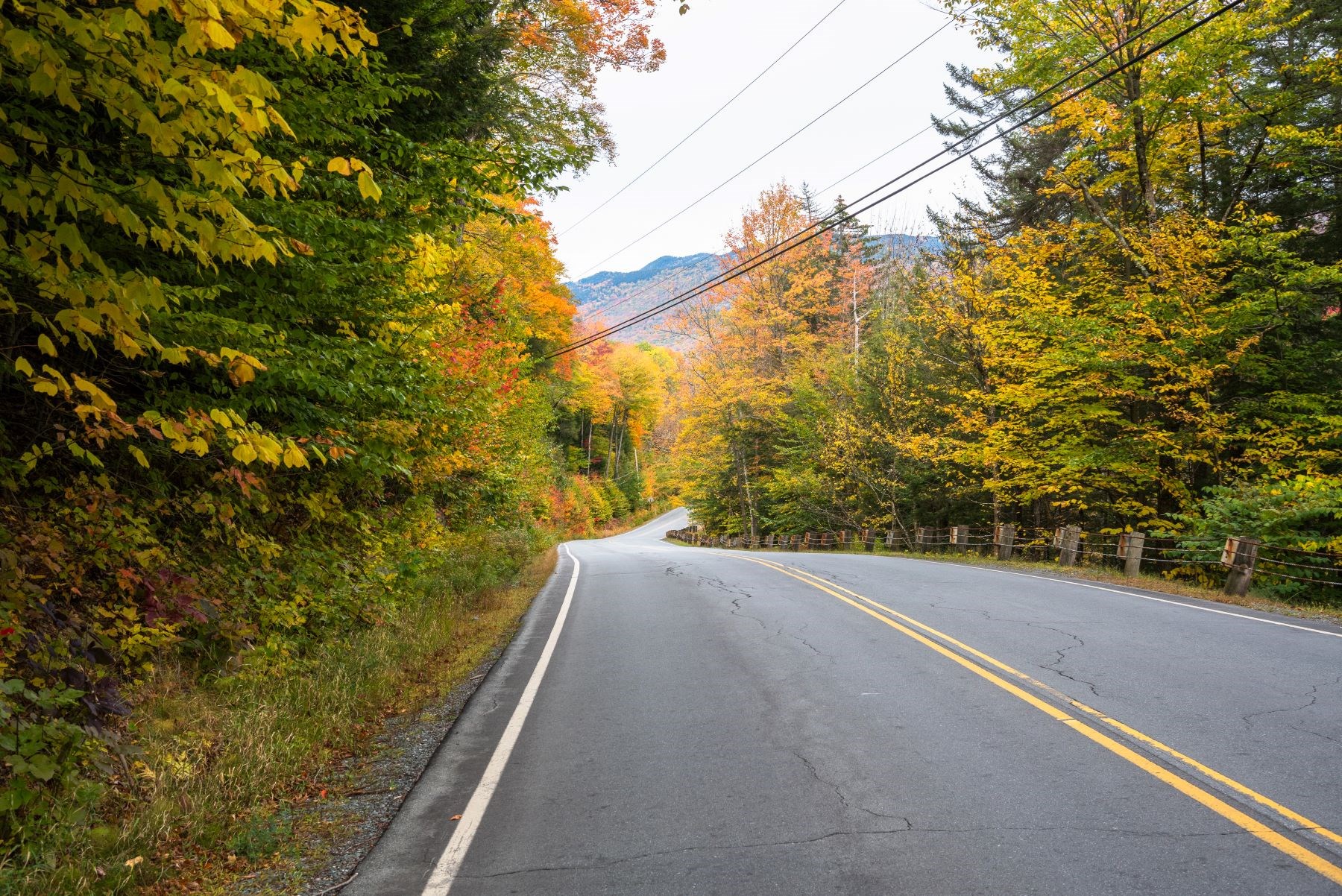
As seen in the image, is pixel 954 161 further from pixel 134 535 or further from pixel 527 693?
pixel 134 535

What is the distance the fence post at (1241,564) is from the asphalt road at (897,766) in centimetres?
337

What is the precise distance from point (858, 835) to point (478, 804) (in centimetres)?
215

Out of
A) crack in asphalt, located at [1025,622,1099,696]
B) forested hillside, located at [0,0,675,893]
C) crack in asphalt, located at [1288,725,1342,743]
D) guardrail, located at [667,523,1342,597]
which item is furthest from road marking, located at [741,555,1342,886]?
guardrail, located at [667,523,1342,597]

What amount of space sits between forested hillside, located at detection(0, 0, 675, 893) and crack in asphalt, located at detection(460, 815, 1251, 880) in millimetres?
1657

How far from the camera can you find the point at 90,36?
2.75 m

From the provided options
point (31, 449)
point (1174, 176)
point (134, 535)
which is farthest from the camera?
point (1174, 176)

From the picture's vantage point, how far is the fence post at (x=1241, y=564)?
1180 centimetres

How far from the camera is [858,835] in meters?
3.79

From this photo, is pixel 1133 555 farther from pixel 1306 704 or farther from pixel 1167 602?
pixel 1306 704

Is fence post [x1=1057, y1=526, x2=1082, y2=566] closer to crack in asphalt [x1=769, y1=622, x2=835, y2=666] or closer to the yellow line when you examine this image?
the yellow line

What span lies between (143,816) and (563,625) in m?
6.59

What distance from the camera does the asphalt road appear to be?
3.47 meters

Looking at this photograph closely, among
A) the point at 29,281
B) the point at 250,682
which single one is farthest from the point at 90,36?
the point at 250,682

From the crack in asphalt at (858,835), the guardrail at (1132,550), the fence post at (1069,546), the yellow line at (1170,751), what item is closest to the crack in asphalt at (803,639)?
the yellow line at (1170,751)
